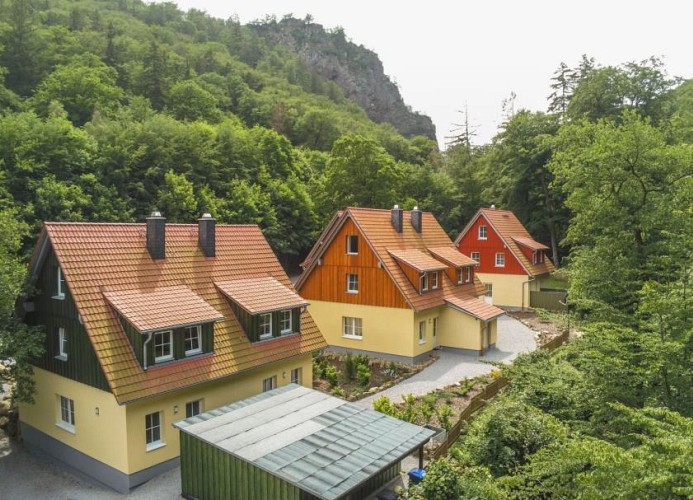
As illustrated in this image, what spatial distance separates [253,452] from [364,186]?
4021cm

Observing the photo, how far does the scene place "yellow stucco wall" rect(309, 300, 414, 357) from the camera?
27.8 m

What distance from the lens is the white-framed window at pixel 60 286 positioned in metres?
16.7

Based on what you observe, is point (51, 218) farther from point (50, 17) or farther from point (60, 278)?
point (50, 17)

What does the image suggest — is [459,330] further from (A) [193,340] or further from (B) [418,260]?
(A) [193,340]

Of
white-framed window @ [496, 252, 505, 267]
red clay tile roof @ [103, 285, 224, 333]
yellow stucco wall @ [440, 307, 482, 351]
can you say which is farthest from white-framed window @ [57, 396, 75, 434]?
white-framed window @ [496, 252, 505, 267]

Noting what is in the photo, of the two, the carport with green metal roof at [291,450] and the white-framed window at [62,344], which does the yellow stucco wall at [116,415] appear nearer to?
the white-framed window at [62,344]

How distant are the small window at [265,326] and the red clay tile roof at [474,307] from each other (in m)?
13.5

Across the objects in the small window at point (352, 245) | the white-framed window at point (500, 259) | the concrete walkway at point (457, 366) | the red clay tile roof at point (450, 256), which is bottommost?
the concrete walkway at point (457, 366)

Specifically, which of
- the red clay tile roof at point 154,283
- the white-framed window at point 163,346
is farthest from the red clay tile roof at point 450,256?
the white-framed window at point 163,346

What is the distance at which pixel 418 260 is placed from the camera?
29312 millimetres

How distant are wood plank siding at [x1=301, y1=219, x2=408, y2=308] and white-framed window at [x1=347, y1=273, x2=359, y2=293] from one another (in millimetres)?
185

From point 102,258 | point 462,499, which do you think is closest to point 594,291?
point 462,499

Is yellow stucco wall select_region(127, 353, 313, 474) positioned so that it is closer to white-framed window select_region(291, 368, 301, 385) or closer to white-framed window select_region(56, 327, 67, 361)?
white-framed window select_region(291, 368, 301, 385)

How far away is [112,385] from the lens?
48.6 ft
